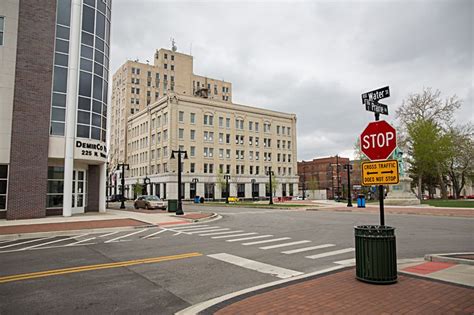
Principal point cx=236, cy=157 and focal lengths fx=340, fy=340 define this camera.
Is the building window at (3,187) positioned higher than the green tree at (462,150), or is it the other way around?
the green tree at (462,150)

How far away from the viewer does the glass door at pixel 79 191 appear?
26.6m

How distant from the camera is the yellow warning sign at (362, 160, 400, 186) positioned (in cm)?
→ 642

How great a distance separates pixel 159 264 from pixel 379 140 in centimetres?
585

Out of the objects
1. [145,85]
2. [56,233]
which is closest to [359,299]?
[56,233]

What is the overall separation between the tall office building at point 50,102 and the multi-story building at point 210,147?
33726mm

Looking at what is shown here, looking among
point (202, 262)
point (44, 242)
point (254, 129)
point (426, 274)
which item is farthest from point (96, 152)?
point (254, 129)

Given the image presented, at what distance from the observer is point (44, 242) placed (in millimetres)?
12812

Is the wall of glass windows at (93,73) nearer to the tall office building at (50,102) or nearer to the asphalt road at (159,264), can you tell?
the tall office building at (50,102)

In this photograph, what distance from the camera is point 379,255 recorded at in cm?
597

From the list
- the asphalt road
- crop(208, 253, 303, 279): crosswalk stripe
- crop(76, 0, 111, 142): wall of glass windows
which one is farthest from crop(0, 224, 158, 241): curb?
crop(76, 0, 111, 142): wall of glass windows

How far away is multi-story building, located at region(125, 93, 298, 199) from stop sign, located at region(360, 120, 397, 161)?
166ft

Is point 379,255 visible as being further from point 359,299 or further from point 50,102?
point 50,102

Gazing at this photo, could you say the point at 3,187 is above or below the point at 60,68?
below

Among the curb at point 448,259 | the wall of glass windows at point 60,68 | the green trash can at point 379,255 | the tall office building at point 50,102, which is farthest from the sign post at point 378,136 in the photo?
the wall of glass windows at point 60,68
